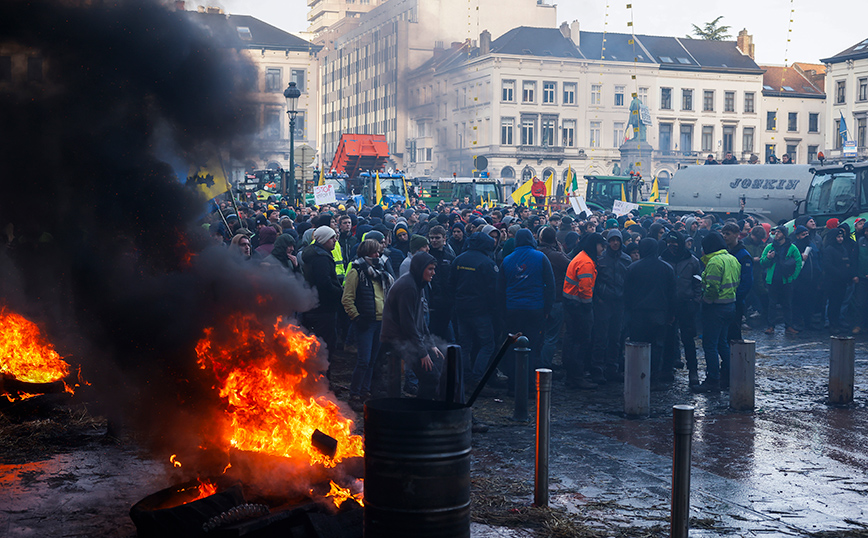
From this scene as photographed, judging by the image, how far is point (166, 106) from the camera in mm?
6648

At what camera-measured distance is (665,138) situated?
79062mm

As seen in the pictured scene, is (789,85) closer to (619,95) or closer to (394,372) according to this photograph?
(619,95)

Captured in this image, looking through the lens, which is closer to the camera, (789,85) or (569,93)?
(569,93)

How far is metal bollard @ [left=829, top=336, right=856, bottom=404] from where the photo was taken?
1001 centimetres

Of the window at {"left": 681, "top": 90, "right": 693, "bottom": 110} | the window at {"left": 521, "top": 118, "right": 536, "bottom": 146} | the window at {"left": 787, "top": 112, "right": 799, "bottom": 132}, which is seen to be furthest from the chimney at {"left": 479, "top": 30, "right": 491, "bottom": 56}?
the window at {"left": 787, "top": 112, "right": 799, "bottom": 132}

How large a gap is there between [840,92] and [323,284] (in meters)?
68.0

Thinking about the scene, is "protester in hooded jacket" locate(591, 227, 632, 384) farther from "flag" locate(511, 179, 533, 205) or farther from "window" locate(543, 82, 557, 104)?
"window" locate(543, 82, 557, 104)

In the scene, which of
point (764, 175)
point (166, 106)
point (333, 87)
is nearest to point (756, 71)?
point (333, 87)

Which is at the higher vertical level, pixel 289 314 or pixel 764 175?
pixel 764 175

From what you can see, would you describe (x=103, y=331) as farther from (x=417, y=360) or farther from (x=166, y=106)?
(x=417, y=360)

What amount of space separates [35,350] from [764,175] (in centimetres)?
2588

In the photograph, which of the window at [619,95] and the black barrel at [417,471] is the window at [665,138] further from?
the black barrel at [417,471]

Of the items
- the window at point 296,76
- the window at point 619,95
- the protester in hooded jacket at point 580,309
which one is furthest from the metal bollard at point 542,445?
the window at point 619,95

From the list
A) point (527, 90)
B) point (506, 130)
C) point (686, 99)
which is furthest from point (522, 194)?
point (686, 99)
